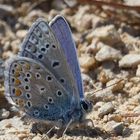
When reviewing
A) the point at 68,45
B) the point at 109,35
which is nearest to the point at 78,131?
the point at 68,45

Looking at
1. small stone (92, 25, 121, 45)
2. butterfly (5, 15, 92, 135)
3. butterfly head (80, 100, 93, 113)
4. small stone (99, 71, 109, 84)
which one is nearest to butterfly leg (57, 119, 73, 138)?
butterfly (5, 15, 92, 135)

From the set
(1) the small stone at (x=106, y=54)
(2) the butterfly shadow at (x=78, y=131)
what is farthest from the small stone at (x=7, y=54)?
(2) the butterfly shadow at (x=78, y=131)

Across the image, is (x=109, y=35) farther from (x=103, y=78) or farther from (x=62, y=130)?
(x=62, y=130)

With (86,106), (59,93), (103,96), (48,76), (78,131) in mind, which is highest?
(48,76)

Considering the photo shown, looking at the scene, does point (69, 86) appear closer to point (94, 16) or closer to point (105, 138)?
point (105, 138)

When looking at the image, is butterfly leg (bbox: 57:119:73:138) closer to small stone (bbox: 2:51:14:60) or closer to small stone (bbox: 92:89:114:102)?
small stone (bbox: 92:89:114:102)

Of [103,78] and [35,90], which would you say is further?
[103,78]
